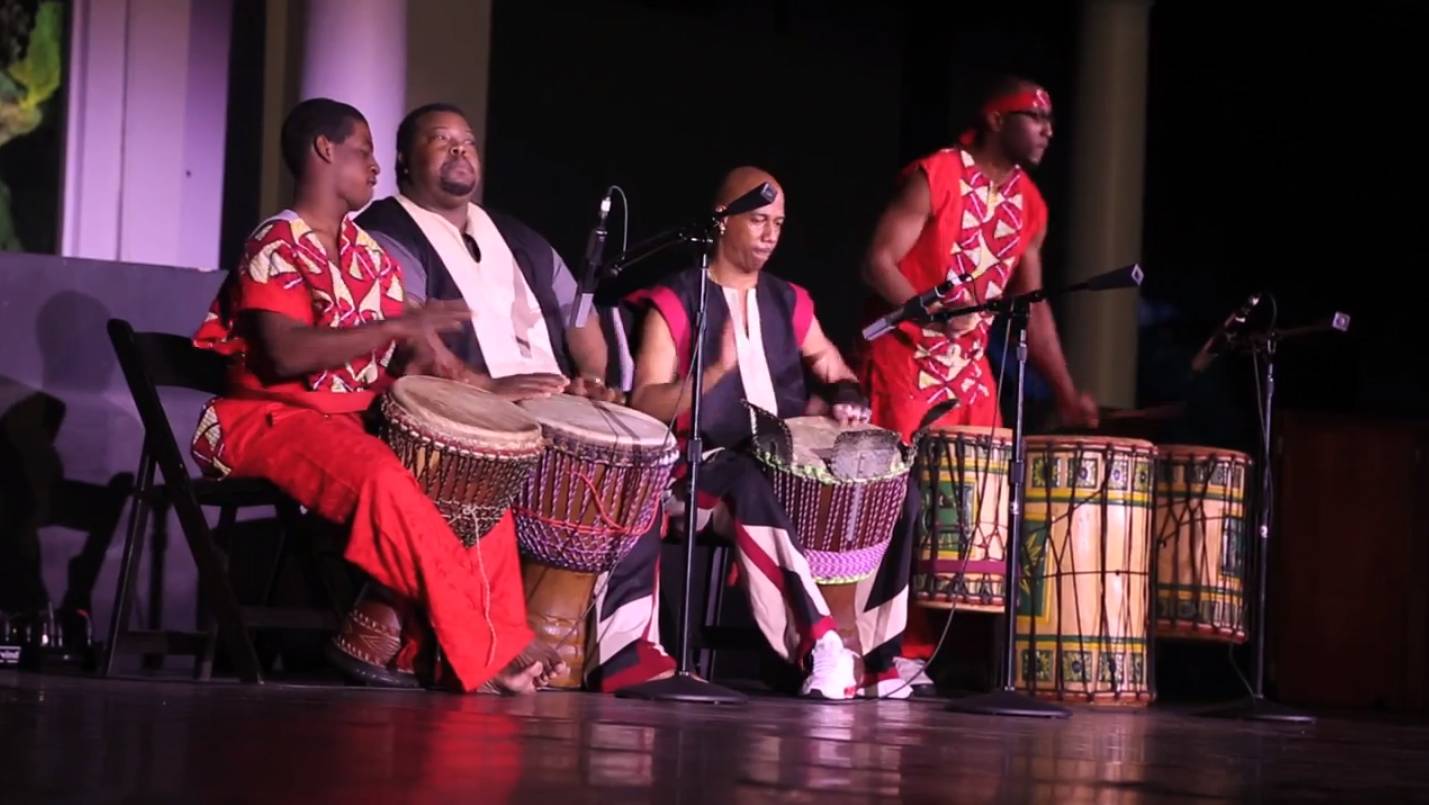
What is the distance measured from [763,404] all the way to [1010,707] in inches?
42.8

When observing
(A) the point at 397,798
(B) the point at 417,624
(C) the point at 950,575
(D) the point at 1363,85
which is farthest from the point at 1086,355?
(A) the point at 397,798

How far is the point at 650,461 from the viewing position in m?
4.89

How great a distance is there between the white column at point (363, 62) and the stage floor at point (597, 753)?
2360 mm

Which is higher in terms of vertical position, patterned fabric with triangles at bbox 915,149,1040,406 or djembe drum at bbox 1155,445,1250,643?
patterned fabric with triangles at bbox 915,149,1040,406

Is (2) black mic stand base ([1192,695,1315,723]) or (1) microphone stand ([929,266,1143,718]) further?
(2) black mic stand base ([1192,695,1315,723])

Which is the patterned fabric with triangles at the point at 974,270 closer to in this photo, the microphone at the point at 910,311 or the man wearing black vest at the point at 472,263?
the microphone at the point at 910,311

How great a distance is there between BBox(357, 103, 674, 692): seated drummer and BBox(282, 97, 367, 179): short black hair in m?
0.30

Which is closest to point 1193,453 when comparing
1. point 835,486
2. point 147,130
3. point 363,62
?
point 835,486

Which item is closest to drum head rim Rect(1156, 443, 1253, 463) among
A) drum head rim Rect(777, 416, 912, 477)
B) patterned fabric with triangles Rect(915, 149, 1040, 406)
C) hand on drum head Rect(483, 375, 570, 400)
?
patterned fabric with triangles Rect(915, 149, 1040, 406)

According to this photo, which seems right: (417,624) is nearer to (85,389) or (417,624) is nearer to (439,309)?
(439,309)

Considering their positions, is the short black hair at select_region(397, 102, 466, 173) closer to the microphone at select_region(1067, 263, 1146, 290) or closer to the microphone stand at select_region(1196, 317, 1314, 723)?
the microphone at select_region(1067, 263, 1146, 290)

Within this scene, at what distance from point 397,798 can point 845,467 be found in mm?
2992

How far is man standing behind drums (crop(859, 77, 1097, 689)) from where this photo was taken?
554cm

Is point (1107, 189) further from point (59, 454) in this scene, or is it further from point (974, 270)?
point (59, 454)
